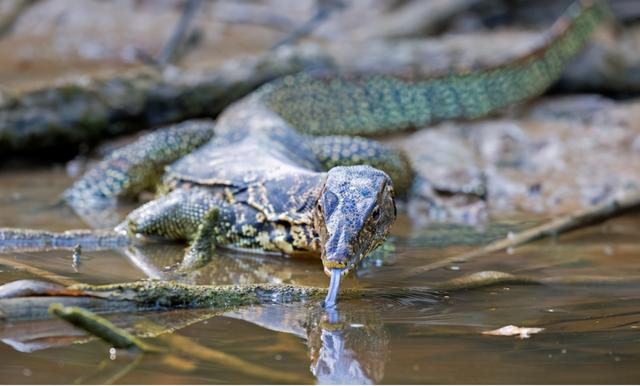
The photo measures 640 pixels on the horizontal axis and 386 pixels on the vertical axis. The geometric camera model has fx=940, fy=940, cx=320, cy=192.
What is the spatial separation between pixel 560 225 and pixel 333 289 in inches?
104

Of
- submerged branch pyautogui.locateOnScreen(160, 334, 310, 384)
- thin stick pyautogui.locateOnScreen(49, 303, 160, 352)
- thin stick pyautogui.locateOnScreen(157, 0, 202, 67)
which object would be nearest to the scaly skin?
submerged branch pyautogui.locateOnScreen(160, 334, 310, 384)

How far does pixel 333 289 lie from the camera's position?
4.13m

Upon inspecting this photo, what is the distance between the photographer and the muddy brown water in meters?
3.23

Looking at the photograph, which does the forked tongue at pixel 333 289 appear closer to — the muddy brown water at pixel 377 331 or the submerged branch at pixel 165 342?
the muddy brown water at pixel 377 331

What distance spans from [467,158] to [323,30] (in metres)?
4.79

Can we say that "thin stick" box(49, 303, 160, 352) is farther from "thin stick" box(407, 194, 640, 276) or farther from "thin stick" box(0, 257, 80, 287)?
"thin stick" box(407, 194, 640, 276)

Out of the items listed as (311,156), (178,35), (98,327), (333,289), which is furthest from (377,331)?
→ (178,35)

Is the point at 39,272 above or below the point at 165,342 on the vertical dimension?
above

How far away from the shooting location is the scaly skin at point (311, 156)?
4750 mm

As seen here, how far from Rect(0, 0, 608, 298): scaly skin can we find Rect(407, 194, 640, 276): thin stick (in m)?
0.95

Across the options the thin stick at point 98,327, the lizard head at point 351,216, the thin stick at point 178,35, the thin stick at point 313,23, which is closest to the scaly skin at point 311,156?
the lizard head at point 351,216

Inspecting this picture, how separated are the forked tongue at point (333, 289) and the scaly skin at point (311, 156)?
4 centimetres

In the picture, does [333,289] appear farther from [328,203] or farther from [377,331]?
[328,203]

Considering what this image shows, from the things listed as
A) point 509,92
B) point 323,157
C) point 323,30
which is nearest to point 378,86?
point 509,92
